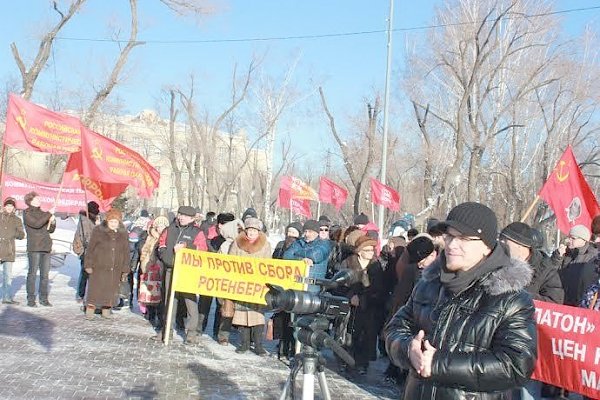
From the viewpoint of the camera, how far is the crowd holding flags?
10.4m

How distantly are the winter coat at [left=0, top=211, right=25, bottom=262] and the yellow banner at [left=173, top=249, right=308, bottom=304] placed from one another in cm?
367

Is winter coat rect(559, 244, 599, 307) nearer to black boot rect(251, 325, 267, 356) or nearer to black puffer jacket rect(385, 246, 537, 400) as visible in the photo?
black boot rect(251, 325, 267, 356)

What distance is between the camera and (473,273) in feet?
9.50

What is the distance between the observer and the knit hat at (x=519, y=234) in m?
6.18

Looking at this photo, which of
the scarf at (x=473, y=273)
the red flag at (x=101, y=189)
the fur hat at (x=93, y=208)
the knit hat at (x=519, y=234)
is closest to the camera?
the scarf at (x=473, y=273)

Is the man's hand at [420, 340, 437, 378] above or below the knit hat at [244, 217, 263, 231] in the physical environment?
below

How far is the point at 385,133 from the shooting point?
20766 millimetres

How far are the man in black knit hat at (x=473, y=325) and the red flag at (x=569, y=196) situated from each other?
21.3 feet

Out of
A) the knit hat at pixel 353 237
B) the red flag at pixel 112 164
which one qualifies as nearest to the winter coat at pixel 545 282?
the knit hat at pixel 353 237

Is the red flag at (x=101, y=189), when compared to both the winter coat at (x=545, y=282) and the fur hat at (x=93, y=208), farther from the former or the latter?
the winter coat at (x=545, y=282)

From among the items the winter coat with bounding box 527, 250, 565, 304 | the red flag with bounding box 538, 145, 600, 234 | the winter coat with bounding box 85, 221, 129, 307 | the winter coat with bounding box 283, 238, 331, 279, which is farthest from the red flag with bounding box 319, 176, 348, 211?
the winter coat with bounding box 527, 250, 565, 304

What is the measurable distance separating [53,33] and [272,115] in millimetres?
23020

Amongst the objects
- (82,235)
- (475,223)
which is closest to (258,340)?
(82,235)

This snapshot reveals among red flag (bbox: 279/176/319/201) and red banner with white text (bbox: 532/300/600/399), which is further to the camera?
red flag (bbox: 279/176/319/201)
